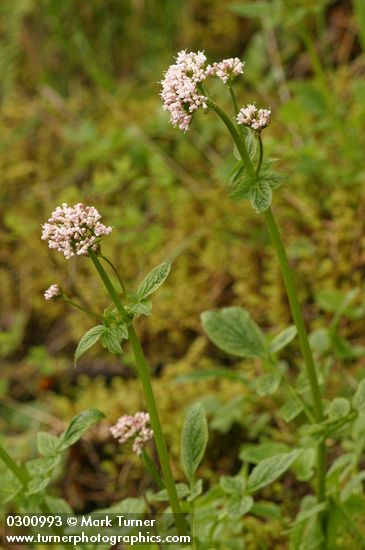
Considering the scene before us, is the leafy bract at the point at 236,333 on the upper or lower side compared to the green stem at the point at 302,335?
upper

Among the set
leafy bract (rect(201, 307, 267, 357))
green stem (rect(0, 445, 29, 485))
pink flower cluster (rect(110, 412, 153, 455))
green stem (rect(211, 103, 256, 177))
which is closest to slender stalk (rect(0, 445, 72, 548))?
green stem (rect(0, 445, 29, 485))

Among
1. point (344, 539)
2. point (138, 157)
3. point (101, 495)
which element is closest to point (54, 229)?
point (344, 539)

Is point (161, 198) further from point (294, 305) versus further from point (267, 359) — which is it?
point (294, 305)

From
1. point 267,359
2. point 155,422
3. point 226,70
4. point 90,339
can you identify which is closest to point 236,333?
point 267,359

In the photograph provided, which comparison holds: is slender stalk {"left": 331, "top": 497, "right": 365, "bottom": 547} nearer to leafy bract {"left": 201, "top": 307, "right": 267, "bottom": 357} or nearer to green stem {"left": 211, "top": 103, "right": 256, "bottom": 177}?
leafy bract {"left": 201, "top": 307, "right": 267, "bottom": 357}

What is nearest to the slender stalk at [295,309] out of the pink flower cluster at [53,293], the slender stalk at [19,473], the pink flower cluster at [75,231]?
the pink flower cluster at [75,231]

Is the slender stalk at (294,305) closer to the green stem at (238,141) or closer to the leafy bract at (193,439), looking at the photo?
the green stem at (238,141)
